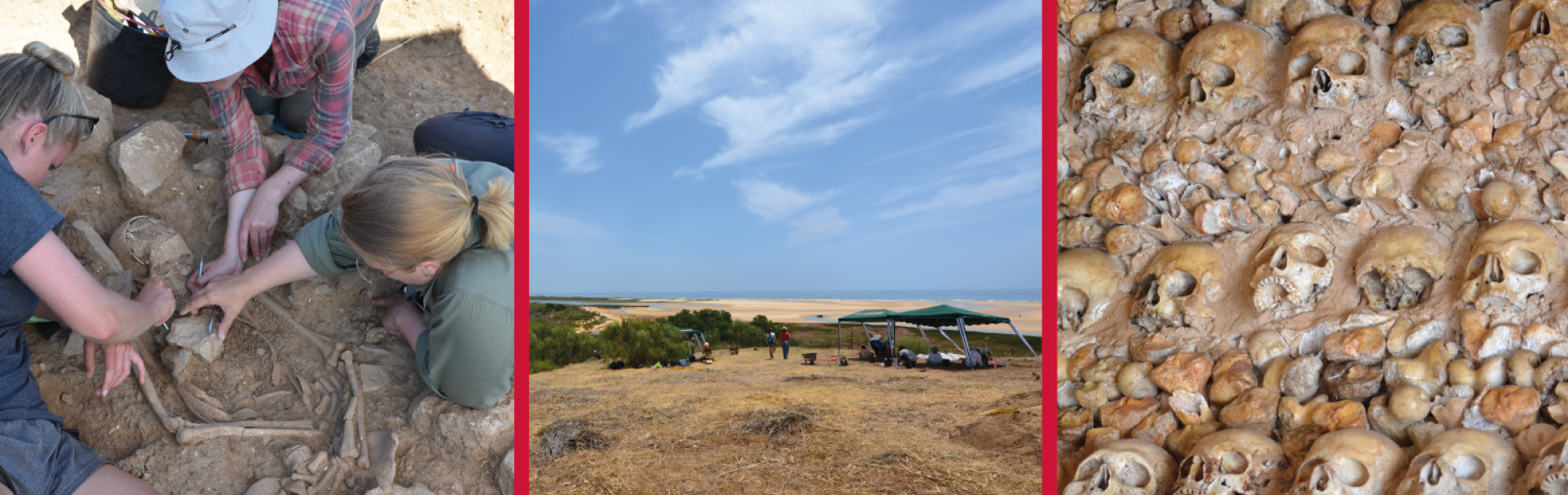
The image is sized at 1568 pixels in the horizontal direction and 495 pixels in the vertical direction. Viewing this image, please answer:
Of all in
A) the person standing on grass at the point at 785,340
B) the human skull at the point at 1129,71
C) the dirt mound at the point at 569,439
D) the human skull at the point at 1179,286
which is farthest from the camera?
the person standing on grass at the point at 785,340

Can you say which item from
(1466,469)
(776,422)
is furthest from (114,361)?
(1466,469)

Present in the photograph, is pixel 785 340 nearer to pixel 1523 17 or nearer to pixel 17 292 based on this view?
pixel 17 292

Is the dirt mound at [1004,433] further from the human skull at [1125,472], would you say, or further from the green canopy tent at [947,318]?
the human skull at [1125,472]

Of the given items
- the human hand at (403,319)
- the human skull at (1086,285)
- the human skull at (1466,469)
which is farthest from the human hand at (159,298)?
the human skull at (1466,469)

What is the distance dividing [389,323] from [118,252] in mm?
706

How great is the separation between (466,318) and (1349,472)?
2267 mm

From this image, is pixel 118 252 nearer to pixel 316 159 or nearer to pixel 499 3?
pixel 316 159

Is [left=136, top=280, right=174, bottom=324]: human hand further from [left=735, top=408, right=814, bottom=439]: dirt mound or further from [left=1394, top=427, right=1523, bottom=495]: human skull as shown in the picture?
[left=1394, top=427, right=1523, bottom=495]: human skull

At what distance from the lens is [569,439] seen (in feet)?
8.43

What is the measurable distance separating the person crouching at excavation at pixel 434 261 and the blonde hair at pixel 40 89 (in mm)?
489

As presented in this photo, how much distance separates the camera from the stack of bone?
1.82m

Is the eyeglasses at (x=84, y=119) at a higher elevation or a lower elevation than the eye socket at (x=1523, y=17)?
lower

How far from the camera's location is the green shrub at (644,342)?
106 inches

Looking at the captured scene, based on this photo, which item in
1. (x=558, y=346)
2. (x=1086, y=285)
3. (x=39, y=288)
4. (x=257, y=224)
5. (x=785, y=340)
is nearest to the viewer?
(x=39, y=288)
